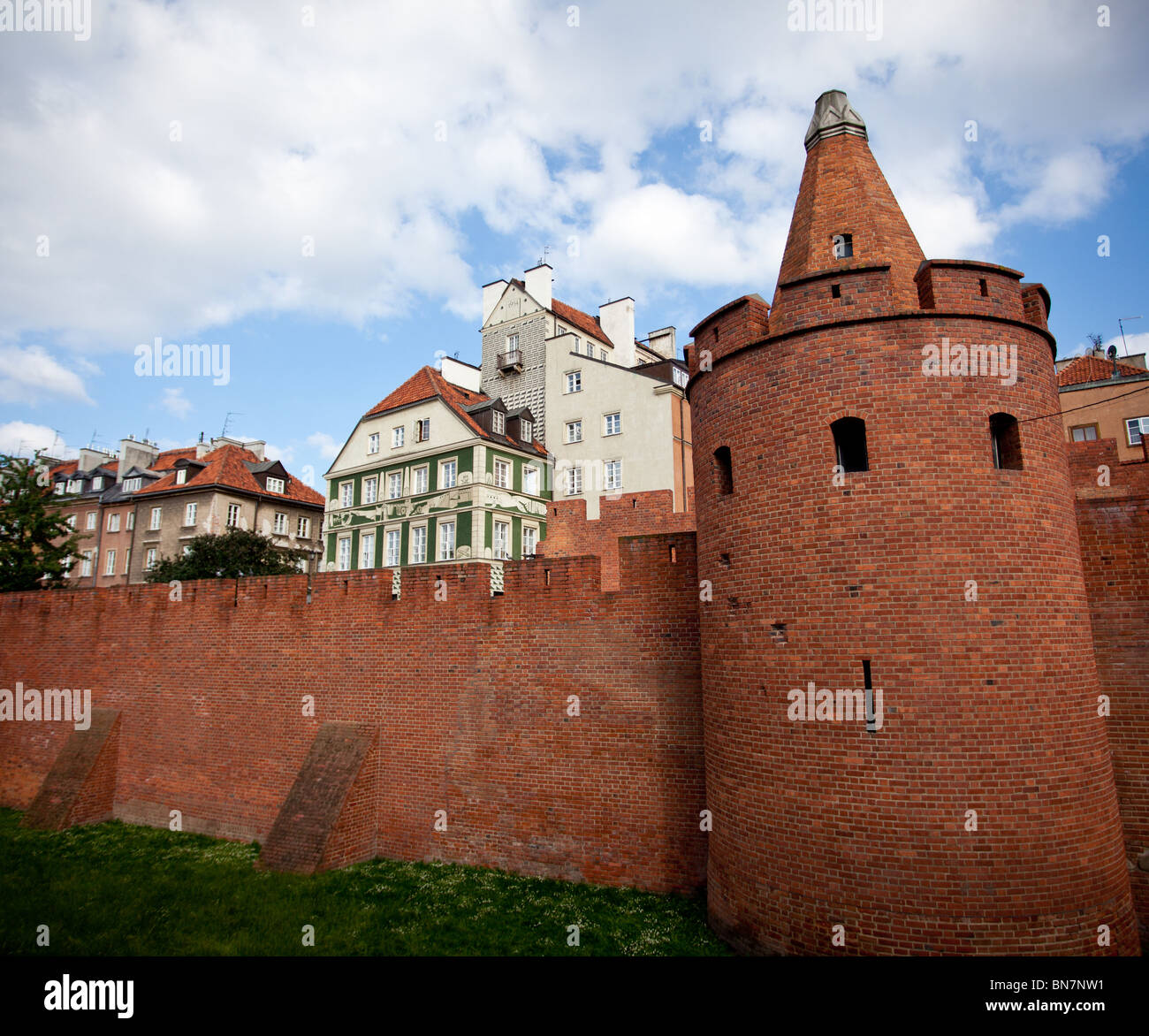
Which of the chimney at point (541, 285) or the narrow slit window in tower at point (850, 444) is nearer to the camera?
the narrow slit window in tower at point (850, 444)

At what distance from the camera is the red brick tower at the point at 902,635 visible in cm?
657

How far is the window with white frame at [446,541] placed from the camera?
2835cm

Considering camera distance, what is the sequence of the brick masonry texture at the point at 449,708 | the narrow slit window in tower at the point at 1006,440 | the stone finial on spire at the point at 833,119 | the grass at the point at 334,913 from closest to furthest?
the narrow slit window in tower at the point at 1006,440 → the grass at the point at 334,913 → the stone finial on spire at the point at 833,119 → the brick masonry texture at the point at 449,708

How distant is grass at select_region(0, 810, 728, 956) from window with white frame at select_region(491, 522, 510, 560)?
677 inches

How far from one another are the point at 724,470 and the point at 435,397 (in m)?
23.2

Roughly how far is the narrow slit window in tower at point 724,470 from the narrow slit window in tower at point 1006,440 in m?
2.84

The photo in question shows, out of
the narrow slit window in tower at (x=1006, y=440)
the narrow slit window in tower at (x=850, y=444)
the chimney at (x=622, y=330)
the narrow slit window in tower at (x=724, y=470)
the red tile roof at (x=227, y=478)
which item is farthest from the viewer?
the chimney at (x=622, y=330)

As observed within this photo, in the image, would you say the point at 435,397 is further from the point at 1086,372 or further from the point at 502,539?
the point at 1086,372

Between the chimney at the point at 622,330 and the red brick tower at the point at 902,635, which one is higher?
the chimney at the point at 622,330

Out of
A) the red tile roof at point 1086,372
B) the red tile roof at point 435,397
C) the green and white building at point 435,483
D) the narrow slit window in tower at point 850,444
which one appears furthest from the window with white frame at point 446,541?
the narrow slit window in tower at point 850,444

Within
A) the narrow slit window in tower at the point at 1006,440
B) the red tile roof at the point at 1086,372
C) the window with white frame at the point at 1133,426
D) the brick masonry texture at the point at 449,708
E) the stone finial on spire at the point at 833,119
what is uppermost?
the red tile roof at the point at 1086,372

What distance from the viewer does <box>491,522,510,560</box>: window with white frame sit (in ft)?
93.7

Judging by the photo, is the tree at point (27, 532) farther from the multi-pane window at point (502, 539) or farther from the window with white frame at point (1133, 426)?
the window with white frame at point (1133, 426)
